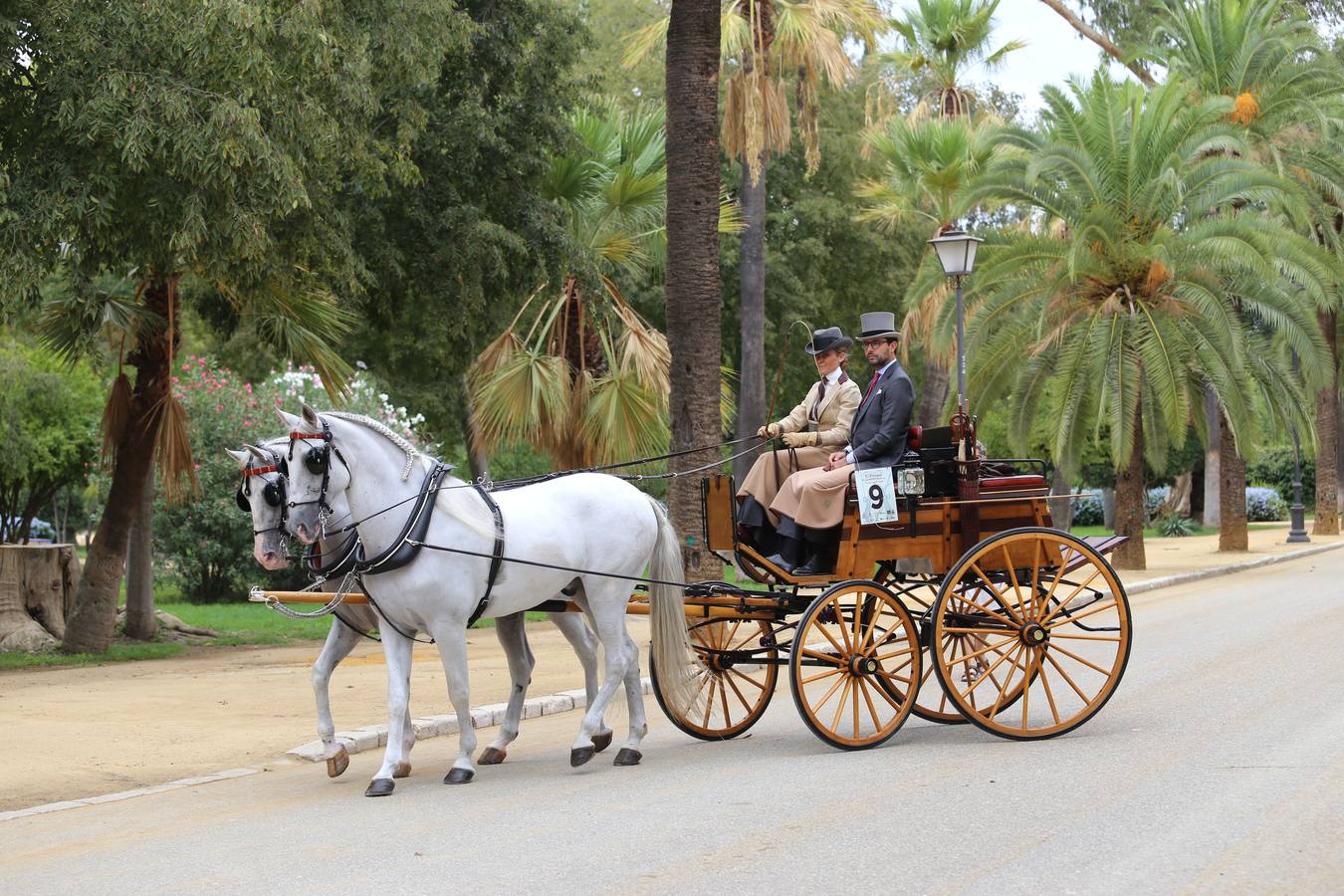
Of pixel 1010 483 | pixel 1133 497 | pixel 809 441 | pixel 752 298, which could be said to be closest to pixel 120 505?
pixel 809 441

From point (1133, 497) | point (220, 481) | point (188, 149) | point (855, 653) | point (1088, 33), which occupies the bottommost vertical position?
point (855, 653)

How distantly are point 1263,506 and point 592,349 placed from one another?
39.3 metres

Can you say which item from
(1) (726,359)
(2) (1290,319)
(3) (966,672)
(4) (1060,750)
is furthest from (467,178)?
(1) (726,359)

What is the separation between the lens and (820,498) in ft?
30.9

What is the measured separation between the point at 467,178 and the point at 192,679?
779 cm

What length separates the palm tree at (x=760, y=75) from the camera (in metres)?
23.9

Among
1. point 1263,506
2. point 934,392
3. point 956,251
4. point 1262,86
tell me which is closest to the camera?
point 956,251

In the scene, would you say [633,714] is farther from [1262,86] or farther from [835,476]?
[1262,86]

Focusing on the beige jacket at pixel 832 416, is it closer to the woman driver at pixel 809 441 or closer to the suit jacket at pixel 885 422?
the woman driver at pixel 809 441

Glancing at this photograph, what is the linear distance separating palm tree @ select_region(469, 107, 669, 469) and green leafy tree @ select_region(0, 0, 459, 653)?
419cm

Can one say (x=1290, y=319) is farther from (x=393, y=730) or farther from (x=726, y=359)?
(x=393, y=730)

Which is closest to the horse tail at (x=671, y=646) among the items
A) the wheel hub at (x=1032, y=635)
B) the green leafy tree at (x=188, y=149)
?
the wheel hub at (x=1032, y=635)

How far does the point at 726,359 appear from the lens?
3822 cm

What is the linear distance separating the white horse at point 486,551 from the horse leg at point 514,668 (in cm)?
46
